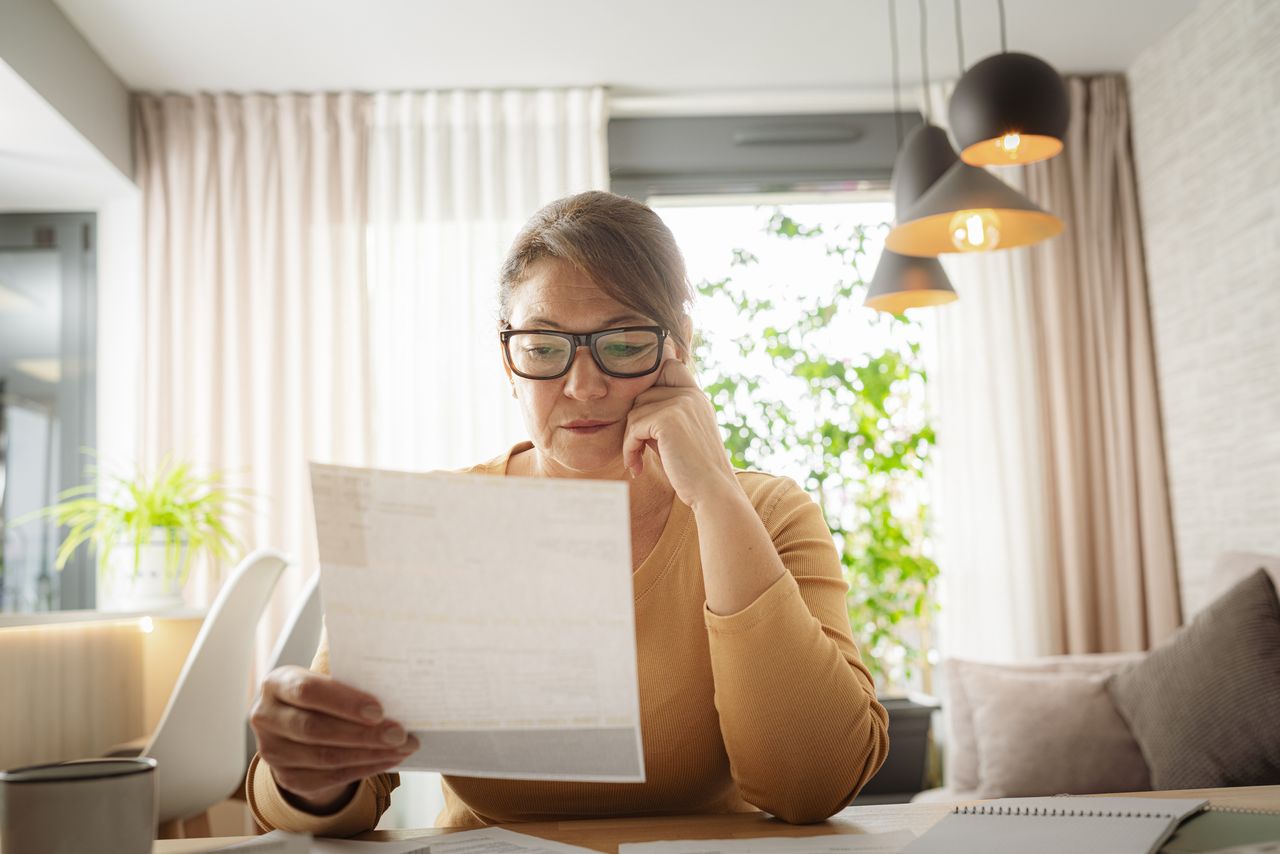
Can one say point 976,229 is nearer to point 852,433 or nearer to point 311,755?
point 852,433

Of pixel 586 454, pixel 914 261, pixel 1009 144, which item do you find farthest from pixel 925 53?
pixel 586 454

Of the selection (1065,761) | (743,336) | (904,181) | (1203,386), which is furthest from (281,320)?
(1203,386)

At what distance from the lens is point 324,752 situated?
2.54 ft

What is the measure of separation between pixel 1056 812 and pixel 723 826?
9.9 inches

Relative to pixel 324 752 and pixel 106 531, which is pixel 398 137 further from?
pixel 324 752

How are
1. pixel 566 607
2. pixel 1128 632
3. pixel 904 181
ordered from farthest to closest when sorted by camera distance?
1. pixel 1128 632
2. pixel 904 181
3. pixel 566 607

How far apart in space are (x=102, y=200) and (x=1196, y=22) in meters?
3.73

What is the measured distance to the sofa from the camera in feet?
7.73

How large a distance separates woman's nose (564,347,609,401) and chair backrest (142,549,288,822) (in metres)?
1.49

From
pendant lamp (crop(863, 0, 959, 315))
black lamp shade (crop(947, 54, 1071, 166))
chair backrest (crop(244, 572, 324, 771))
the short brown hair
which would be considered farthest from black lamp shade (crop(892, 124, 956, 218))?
chair backrest (crop(244, 572, 324, 771))

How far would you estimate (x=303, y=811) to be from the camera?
33.3 inches

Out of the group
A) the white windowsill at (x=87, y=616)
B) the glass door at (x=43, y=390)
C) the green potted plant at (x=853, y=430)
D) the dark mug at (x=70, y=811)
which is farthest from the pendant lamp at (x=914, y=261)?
the glass door at (x=43, y=390)

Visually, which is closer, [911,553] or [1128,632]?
[1128,632]

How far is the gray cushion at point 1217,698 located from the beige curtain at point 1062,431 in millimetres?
1083
